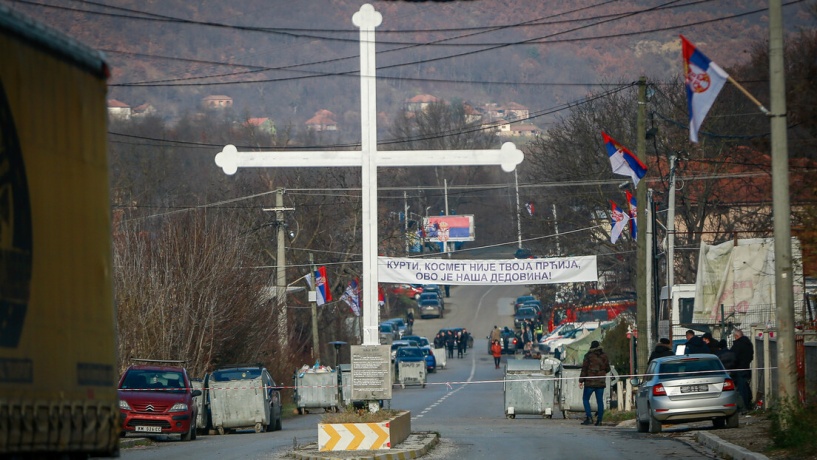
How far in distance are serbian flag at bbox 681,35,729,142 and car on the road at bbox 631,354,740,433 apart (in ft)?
25.9

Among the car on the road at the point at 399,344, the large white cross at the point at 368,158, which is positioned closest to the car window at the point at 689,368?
the large white cross at the point at 368,158

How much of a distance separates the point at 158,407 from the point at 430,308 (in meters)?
75.2

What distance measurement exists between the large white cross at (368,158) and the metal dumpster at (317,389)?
55.1ft

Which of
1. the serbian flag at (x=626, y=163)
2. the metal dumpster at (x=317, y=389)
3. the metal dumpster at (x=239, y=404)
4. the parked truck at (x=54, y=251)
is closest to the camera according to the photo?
the parked truck at (x=54, y=251)

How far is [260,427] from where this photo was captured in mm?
29203

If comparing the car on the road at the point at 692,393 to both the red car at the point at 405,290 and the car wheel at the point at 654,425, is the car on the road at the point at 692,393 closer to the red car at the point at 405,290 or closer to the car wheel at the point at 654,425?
the car wheel at the point at 654,425

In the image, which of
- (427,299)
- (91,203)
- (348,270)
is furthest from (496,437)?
(427,299)

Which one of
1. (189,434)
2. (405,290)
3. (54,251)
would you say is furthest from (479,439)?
(405,290)

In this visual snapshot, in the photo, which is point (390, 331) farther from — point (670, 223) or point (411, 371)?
Answer: point (670, 223)

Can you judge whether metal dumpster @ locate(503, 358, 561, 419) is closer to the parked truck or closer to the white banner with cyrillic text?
the white banner with cyrillic text

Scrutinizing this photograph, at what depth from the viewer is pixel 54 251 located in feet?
28.3

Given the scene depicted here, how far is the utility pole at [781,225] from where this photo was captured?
16703mm

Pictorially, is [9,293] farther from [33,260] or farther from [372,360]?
[372,360]

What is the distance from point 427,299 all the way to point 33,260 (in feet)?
306
